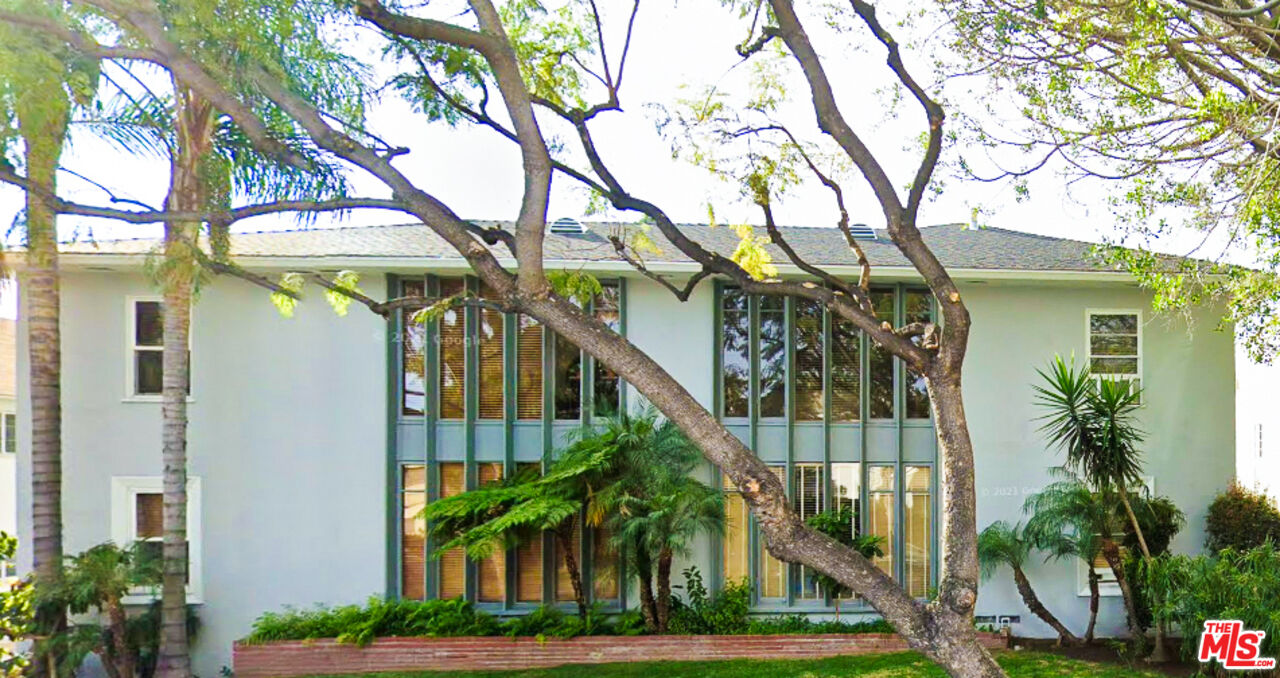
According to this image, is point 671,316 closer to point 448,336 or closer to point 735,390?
point 735,390

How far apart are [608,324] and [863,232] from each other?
4.93 metres

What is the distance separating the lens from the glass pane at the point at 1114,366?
45.0 feet

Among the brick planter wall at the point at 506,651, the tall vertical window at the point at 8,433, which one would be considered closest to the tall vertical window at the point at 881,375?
the brick planter wall at the point at 506,651

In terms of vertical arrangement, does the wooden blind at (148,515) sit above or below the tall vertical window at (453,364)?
below

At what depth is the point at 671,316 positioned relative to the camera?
13312mm

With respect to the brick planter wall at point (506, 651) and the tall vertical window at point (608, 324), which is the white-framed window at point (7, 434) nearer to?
the brick planter wall at point (506, 651)

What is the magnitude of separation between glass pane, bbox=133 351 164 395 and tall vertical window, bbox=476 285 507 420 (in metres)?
4.31

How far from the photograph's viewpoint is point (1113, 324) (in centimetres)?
1377

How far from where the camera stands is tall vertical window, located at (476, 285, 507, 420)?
A: 43.3 feet

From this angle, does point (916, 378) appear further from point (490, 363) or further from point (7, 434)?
point (7, 434)

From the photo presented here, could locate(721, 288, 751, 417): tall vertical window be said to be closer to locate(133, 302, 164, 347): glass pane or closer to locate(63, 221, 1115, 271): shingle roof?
locate(63, 221, 1115, 271): shingle roof

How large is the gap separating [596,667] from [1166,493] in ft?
28.3

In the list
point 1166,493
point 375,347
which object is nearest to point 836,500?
point 1166,493

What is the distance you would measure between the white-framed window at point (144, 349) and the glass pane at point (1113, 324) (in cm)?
1290
